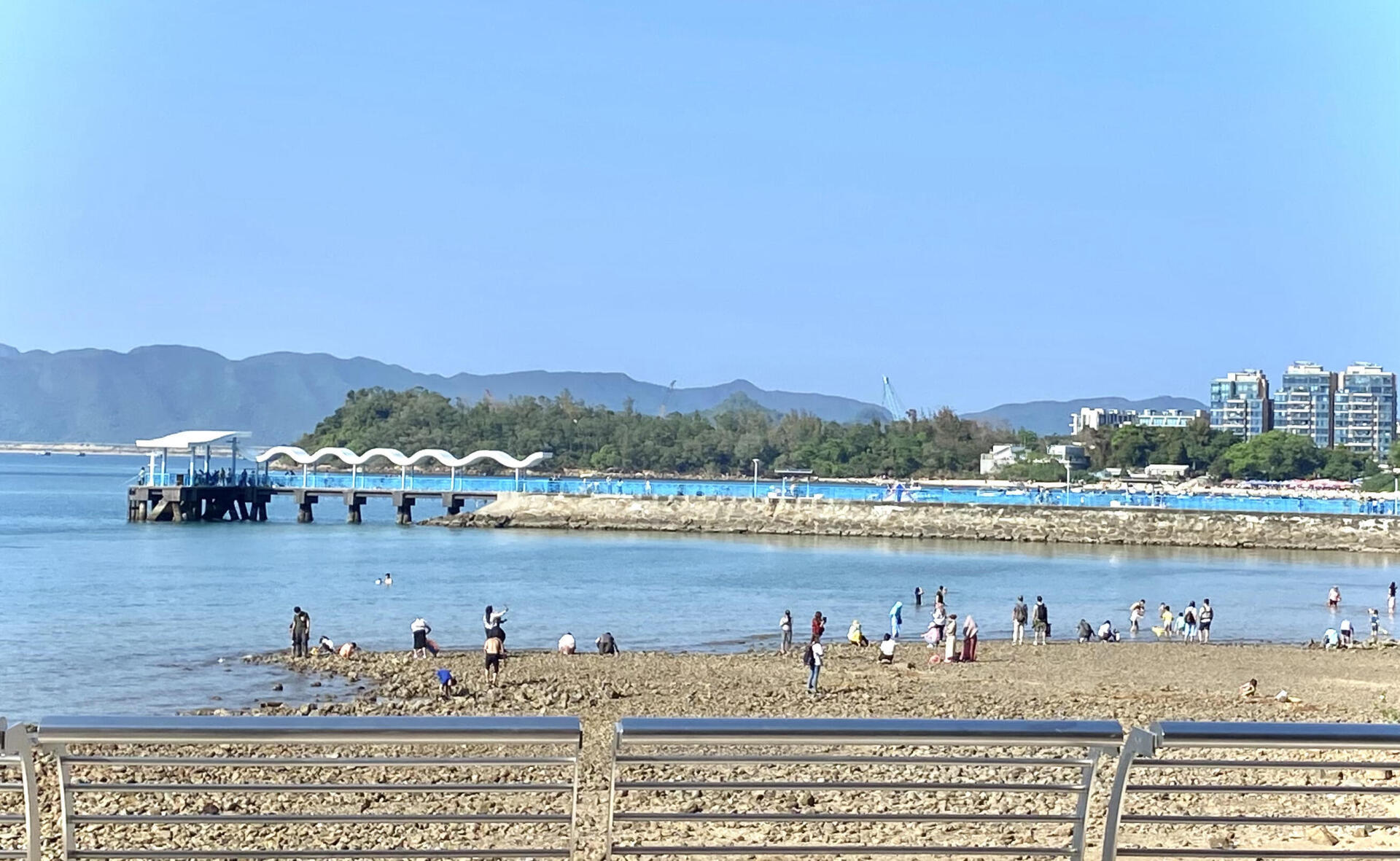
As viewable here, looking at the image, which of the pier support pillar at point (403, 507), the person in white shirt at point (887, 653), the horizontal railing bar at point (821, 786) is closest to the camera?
the horizontal railing bar at point (821, 786)

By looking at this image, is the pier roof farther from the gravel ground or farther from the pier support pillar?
the gravel ground

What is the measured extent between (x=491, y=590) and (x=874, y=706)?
24.7m

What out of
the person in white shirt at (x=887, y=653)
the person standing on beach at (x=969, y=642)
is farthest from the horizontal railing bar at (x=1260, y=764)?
the person standing on beach at (x=969, y=642)

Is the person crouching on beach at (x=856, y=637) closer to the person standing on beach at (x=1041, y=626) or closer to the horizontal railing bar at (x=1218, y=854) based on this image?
the person standing on beach at (x=1041, y=626)

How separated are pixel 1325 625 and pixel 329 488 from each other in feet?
183

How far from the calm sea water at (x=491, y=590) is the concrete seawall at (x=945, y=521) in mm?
2546

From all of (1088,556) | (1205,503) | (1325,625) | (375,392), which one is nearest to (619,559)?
(1088,556)

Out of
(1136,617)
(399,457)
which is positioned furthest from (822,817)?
(399,457)

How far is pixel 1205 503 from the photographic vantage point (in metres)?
74.4

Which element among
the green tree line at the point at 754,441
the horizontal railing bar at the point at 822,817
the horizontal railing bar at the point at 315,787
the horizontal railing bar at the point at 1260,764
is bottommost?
Answer: the horizontal railing bar at the point at 822,817

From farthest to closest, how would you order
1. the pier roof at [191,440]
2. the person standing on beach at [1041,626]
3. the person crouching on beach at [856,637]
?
the pier roof at [191,440] < the person standing on beach at [1041,626] < the person crouching on beach at [856,637]

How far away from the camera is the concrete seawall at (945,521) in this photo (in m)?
64.0

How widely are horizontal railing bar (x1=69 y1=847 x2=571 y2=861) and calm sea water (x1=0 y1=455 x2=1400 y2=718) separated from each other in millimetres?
16619

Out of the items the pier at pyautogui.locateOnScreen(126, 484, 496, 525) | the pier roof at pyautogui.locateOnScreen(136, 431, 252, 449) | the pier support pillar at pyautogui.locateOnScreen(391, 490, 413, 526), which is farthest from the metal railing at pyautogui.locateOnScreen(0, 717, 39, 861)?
the pier support pillar at pyautogui.locateOnScreen(391, 490, 413, 526)
